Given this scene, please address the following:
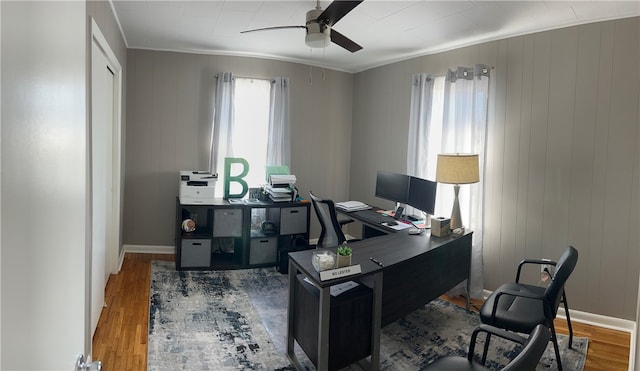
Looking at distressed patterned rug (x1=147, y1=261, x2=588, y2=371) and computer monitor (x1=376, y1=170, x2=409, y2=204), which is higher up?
computer monitor (x1=376, y1=170, x2=409, y2=204)

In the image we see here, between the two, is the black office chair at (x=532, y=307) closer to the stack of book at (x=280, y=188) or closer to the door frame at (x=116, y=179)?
the stack of book at (x=280, y=188)

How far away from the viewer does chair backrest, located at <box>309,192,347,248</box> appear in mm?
3488

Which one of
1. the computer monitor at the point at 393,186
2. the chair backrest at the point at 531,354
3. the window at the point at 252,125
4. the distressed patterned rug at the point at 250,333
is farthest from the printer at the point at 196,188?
the chair backrest at the point at 531,354

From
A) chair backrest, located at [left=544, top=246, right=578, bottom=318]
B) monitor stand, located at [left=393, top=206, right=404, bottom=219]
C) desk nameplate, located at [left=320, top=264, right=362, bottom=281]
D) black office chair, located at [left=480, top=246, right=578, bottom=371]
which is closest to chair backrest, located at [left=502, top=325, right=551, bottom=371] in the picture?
black office chair, located at [left=480, top=246, right=578, bottom=371]

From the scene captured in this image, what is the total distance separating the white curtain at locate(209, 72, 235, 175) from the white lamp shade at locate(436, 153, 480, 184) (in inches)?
98.7

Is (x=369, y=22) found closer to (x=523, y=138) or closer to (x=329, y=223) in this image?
(x=523, y=138)

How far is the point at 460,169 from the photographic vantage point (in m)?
3.28

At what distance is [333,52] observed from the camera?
14.6 feet

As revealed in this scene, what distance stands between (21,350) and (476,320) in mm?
3322

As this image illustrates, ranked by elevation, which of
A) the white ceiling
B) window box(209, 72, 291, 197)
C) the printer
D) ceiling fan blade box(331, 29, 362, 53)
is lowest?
the printer

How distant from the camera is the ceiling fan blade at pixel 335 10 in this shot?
2.13 meters

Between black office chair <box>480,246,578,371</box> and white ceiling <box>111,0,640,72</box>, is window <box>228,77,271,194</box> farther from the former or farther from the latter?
black office chair <box>480,246,578,371</box>

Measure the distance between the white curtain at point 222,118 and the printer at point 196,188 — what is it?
1.15 ft

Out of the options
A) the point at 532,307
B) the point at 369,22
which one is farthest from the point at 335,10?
the point at 532,307
